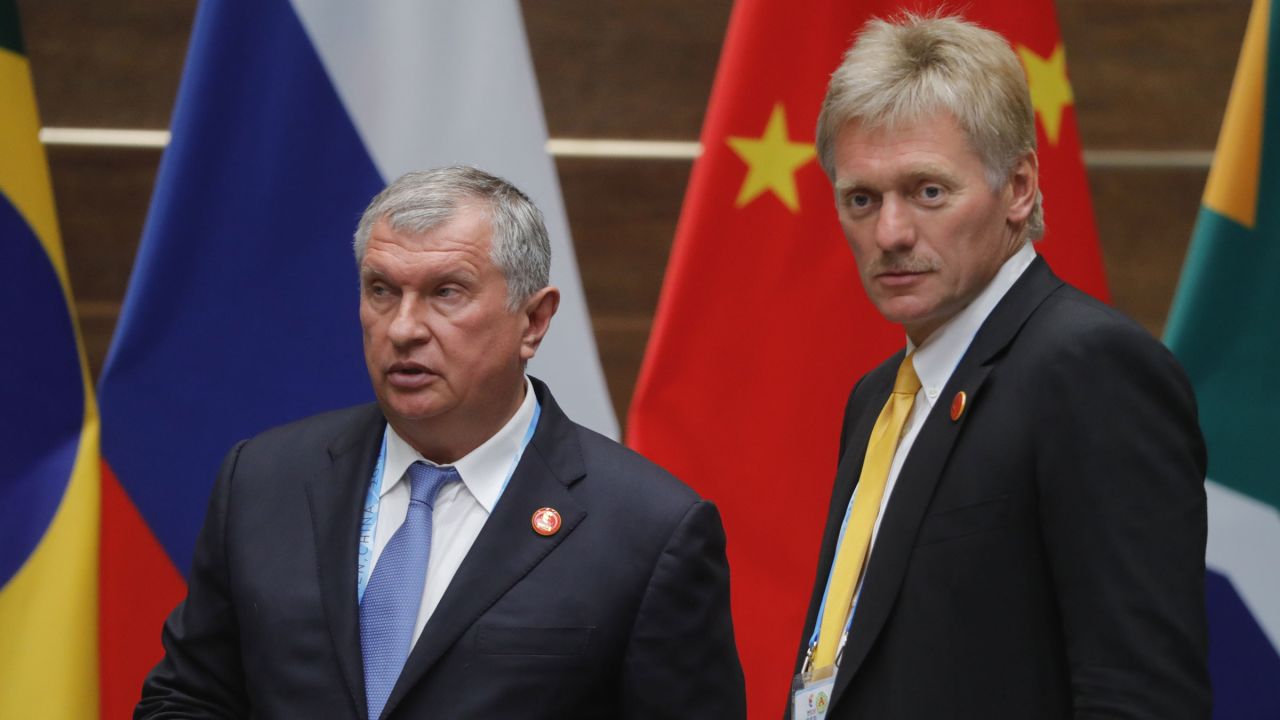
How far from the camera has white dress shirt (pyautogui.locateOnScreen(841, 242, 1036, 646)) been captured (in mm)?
1644

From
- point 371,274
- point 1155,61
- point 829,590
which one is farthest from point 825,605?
point 1155,61

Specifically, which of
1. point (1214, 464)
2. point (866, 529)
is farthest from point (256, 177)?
point (1214, 464)

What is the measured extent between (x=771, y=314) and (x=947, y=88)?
1.03 m

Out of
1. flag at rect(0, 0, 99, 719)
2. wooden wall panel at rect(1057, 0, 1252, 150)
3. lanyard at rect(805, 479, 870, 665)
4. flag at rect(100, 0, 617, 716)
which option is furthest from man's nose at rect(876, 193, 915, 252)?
wooden wall panel at rect(1057, 0, 1252, 150)

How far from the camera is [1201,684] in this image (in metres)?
1.40

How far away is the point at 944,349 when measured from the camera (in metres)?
1.67

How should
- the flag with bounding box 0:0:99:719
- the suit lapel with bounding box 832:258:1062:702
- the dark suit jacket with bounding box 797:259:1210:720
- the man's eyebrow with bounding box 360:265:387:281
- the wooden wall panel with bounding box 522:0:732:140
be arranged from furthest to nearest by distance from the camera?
the wooden wall panel with bounding box 522:0:732:140, the flag with bounding box 0:0:99:719, the man's eyebrow with bounding box 360:265:387:281, the suit lapel with bounding box 832:258:1062:702, the dark suit jacket with bounding box 797:259:1210:720

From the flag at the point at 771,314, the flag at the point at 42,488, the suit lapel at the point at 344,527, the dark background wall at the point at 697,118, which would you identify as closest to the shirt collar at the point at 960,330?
the suit lapel at the point at 344,527

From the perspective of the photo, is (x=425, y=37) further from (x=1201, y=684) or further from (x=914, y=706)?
(x=1201, y=684)

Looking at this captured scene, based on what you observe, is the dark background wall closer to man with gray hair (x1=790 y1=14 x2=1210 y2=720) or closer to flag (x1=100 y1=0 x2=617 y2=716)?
flag (x1=100 y1=0 x2=617 y2=716)

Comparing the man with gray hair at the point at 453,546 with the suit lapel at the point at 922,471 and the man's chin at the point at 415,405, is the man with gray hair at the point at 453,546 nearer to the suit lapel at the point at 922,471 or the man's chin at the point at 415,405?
the man's chin at the point at 415,405

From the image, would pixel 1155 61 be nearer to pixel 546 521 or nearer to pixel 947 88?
pixel 947 88

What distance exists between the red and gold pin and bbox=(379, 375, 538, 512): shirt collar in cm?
6

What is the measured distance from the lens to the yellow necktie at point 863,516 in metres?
1.65
